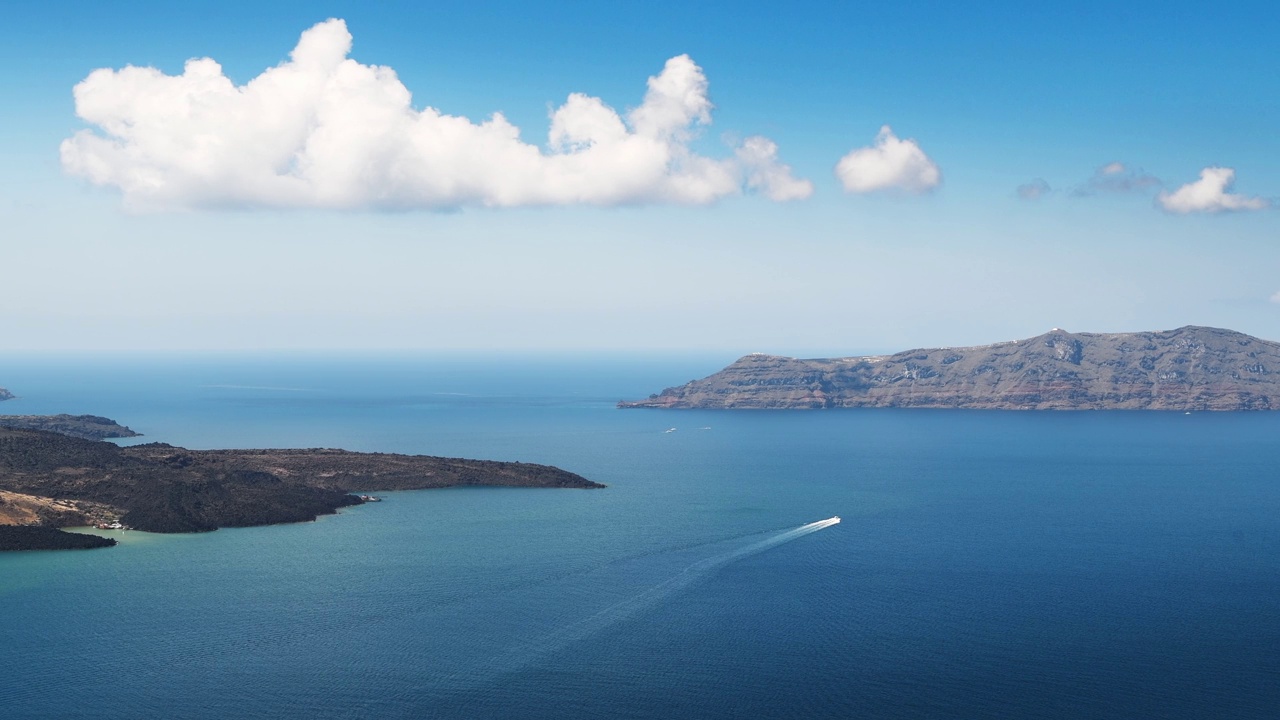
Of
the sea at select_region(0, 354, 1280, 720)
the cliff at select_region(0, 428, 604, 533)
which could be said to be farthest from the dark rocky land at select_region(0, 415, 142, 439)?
the sea at select_region(0, 354, 1280, 720)

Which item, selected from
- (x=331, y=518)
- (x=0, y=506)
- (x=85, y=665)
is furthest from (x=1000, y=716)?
(x=0, y=506)

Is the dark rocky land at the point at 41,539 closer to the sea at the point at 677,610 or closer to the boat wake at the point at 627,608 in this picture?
the sea at the point at 677,610

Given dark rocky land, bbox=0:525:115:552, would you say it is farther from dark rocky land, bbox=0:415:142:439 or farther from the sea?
dark rocky land, bbox=0:415:142:439

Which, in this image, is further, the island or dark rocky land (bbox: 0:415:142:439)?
dark rocky land (bbox: 0:415:142:439)

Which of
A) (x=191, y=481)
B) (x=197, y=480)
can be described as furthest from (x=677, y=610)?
(x=197, y=480)

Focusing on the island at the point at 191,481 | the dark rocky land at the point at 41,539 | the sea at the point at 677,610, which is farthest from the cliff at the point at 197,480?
the dark rocky land at the point at 41,539

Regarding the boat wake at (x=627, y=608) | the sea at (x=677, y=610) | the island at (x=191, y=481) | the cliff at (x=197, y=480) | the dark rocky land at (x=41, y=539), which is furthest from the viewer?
the cliff at (x=197, y=480)

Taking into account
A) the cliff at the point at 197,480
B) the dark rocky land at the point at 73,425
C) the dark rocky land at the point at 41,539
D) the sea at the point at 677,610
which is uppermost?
the dark rocky land at the point at 73,425

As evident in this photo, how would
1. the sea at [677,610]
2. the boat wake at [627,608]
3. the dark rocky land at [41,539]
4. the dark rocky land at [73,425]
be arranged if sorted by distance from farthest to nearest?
the dark rocky land at [73,425] → the dark rocky land at [41,539] → the boat wake at [627,608] → the sea at [677,610]
